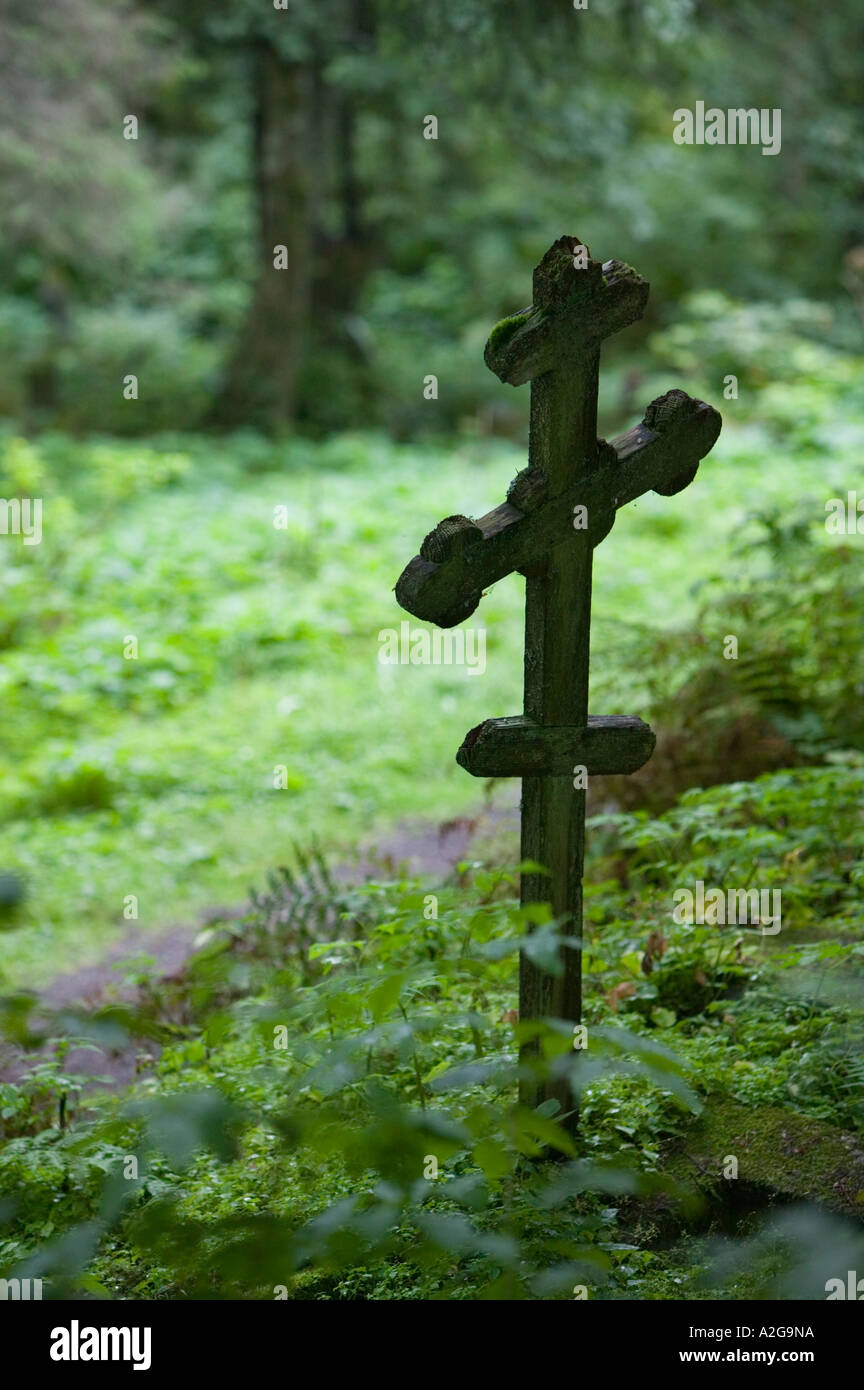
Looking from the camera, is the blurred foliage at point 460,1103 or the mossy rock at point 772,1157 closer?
the blurred foliage at point 460,1103

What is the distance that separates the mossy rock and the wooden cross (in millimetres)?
377

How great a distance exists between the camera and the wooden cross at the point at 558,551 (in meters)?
3.09

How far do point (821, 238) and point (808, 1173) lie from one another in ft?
73.6

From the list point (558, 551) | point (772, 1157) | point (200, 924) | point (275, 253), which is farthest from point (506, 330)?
point (275, 253)

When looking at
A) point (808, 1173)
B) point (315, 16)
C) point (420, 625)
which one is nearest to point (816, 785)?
point (808, 1173)

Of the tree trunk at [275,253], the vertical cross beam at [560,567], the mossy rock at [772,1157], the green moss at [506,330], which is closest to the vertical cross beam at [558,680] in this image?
the vertical cross beam at [560,567]

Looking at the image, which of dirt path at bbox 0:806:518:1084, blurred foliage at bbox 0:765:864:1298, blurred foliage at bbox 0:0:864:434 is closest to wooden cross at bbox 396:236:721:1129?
blurred foliage at bbox 0:765:864:1298

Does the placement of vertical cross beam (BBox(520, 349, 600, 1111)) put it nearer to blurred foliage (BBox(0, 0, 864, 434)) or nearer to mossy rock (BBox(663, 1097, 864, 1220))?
mossy rock (BBox(663, 1097, 864, 1220))

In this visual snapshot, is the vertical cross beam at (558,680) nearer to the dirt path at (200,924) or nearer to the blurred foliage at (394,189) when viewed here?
the dirt path at (200,924)

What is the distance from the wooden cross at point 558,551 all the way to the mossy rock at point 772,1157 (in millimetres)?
377

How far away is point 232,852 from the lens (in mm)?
7945

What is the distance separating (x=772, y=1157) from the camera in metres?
3.36

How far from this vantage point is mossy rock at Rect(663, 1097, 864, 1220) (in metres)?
3.23

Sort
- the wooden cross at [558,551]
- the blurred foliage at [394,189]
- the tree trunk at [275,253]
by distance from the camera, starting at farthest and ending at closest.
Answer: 1. the tree trunk at [275,253]
2. the blurred foliage at [394,189]
3. the wooden cross at [558,551]
